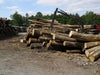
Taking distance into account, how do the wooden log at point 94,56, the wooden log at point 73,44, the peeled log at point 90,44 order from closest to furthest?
1. the wooden log at point 94,56
2. the peeled log at point 90,44
3. the wooden log at point 73,44

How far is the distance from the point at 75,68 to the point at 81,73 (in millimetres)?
509

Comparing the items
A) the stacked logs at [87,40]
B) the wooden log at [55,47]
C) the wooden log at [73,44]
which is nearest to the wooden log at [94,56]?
the stacked logs at [87,40]

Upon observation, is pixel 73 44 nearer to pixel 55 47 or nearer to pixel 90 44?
pixel 90 44

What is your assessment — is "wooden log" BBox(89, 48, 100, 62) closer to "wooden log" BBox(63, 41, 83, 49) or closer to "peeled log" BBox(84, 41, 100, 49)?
"peeled log" BBox(84, 41, 100, 49)

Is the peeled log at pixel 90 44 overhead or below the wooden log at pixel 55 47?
overhead

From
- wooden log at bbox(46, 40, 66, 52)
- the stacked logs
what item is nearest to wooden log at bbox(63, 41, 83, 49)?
the stacked logs

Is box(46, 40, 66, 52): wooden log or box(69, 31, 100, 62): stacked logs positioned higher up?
box(69, 31, 100, 62): stacked logs

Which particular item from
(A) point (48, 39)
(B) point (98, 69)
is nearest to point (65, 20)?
(A) point (48, 39)

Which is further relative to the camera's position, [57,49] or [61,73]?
[57,49]

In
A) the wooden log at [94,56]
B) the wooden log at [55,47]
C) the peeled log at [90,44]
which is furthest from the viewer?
the wooden log at [55,47]

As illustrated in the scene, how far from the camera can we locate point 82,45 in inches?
309

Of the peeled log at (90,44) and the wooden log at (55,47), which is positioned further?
the wooden log at (55,47)

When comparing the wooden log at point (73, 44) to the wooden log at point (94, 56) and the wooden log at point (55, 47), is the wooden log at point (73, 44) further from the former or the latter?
the wooden log at point (94, 56)

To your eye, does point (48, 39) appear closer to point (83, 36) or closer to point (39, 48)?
point (39, 48)
